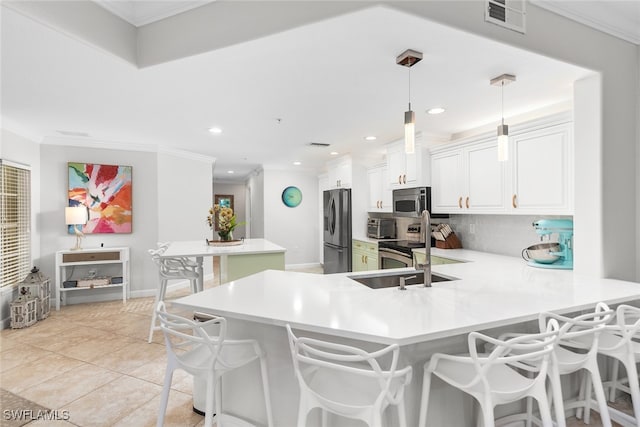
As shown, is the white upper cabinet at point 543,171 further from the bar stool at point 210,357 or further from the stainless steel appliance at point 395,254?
the bar stool at point 210,357

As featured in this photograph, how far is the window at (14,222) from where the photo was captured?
369 centimetres

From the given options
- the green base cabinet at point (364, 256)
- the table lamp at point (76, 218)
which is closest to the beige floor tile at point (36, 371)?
the table lamp at point (76, 218)

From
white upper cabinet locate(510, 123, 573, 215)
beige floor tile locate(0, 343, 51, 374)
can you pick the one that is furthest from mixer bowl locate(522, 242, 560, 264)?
beige floor tile locate(0, 343, 51, 374)

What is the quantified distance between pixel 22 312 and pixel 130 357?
184cm

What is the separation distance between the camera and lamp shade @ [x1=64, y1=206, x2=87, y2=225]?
171 inches

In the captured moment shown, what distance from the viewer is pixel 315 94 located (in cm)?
263

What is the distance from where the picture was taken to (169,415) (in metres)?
2.10

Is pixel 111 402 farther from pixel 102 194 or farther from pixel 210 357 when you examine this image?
pixel 102 194

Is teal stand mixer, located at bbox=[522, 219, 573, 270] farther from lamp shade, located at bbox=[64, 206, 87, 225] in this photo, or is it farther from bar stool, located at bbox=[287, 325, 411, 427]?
lamp shade, located at bbox=[64, 206, 87, 225]

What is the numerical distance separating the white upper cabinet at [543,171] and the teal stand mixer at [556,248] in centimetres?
11

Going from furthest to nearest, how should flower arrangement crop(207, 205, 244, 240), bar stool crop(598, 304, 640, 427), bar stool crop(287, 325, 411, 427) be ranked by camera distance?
flower arrangement crop(207, 205, 244, 240) < bar stool crop(598, 304, 640, 427) < bar stool crop(287, 325, 411, 427)

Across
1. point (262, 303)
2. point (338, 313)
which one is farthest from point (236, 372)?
point (338, 313)

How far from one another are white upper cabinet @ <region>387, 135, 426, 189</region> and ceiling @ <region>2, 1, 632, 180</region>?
0.26 meters

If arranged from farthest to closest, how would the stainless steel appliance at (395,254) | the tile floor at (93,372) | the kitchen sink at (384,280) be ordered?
the stainless steel appliance at (395,254), the kitchen sink at (384,280), the tile floor at (93,372)
